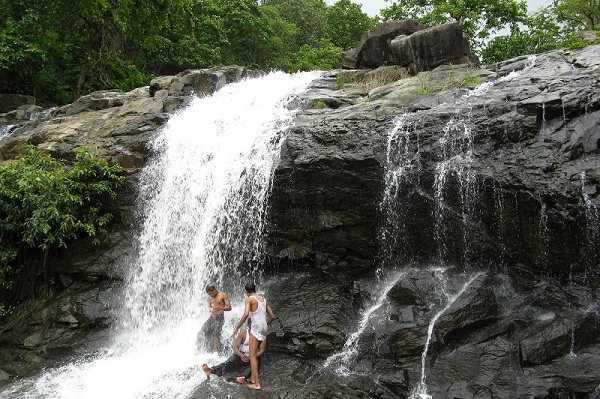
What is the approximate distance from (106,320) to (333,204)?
18.0 ft

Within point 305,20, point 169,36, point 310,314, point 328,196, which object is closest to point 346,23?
point 305,20

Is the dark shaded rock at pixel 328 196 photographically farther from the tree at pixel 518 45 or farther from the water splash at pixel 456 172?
the tree at pixel 518 45

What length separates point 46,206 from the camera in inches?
425

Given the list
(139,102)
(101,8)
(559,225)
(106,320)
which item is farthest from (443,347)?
(101,8)

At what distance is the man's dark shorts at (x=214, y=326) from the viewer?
854 centimetres

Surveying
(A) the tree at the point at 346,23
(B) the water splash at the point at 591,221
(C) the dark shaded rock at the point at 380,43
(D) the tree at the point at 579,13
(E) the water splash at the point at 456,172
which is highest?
(A) the tree at the point at 346,23

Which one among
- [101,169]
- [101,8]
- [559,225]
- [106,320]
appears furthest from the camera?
[101,8]

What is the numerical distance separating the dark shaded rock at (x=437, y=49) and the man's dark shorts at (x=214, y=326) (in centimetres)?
924

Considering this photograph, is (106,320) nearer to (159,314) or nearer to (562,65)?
(159,314)

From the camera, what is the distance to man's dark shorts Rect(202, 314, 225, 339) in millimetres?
8539

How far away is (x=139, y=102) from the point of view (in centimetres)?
1501

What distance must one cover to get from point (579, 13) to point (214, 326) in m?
21.1

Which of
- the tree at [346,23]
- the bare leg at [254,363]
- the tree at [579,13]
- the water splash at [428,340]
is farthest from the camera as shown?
the tree at [346,23]

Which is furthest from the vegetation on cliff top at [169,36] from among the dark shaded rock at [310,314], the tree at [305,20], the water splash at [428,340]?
the dark shaded rock at [310,314]
